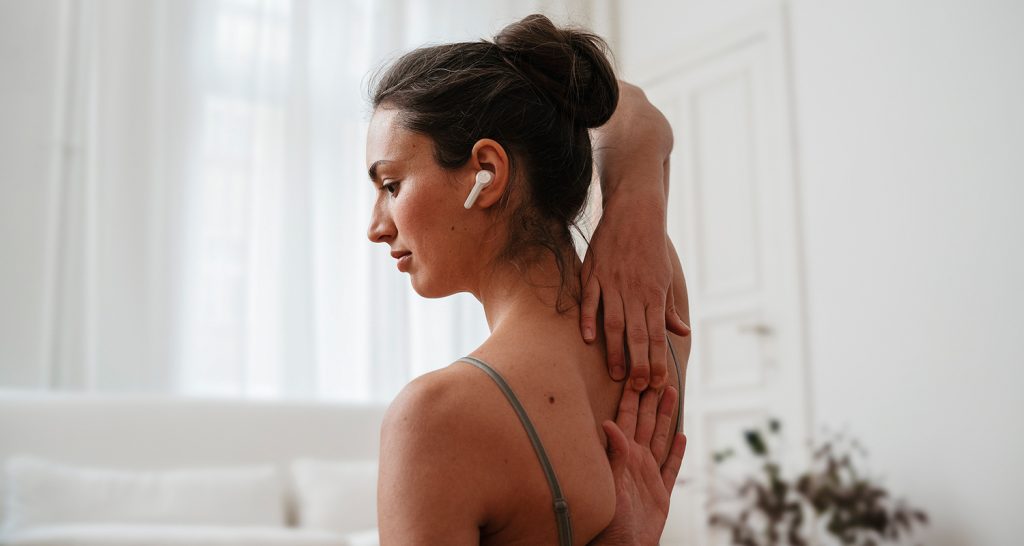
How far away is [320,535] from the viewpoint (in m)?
→ 3.05

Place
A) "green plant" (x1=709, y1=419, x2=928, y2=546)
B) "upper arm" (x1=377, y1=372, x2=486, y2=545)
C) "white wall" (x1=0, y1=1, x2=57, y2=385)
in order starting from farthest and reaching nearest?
"white wall" (x1=0, y1=1, x2=57, y2=385) < "green plant" (x1=709, y1=419, x2=928, y2=546) < "upper arm" (x1=377, y1=372, x2=486, y2=545)

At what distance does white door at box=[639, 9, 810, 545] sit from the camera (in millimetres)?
4340

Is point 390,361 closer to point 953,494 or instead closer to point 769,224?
point 769,224

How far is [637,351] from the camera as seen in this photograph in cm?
104

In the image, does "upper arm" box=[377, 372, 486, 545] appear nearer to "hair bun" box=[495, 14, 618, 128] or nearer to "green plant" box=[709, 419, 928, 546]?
"hair bun" box=[495, 14, 618, 128]

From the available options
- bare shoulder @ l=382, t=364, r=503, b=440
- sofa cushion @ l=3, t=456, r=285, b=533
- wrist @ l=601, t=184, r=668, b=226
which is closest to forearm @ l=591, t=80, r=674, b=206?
wrist @ l=601, t=184, r=668, b=226

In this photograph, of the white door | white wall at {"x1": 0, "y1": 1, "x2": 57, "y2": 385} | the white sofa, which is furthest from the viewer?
the white door

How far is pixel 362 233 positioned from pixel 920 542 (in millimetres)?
2877

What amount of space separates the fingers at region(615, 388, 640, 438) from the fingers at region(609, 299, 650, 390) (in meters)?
0.01

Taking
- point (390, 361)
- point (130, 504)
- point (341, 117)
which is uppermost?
point (341, 117)

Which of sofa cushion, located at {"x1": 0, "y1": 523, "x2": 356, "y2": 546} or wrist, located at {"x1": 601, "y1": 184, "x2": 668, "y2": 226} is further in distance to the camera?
sofa cushion, located at {"x1": 0, "y1": 523, "x2": 356, "y2": 546}

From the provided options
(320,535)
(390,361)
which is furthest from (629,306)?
(390,361)

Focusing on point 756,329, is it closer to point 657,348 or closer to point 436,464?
point 657,348

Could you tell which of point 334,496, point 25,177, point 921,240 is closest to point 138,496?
point 334,496
